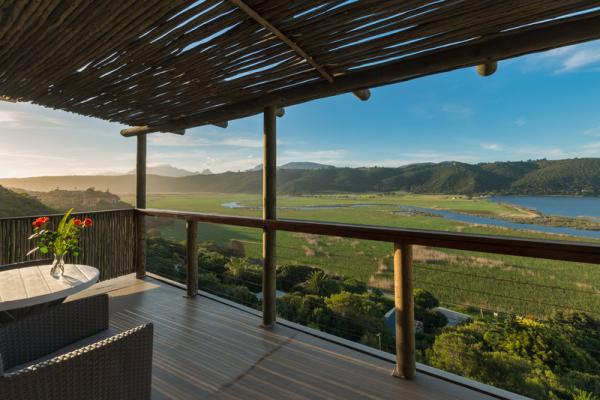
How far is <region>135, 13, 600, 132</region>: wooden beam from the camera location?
1.60 metres

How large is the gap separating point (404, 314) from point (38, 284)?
107 inches

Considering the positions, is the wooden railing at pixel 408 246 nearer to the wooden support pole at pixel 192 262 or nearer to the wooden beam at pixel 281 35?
the wooden support pole at pixel 192 262

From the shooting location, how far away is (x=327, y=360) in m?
2.32

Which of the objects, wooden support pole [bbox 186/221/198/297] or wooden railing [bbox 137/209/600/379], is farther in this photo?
wooden support pole [bbox 186/221/198/297]

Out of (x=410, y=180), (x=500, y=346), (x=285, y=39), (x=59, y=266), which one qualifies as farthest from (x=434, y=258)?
(x=59, y=266)

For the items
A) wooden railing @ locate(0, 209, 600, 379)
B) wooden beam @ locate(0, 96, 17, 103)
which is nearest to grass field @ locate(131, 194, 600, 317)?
wooden railing @ locate(0, 209, 600, 379)

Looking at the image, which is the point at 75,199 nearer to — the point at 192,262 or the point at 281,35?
the point at 192,262

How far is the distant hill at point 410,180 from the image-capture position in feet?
20.3

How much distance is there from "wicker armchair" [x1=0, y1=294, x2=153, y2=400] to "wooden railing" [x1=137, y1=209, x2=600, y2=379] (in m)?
1.47

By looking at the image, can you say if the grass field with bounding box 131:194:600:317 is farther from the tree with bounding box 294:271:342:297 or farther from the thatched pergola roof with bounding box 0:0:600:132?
the thatched pergola roof with bounding box 0:0:600:132

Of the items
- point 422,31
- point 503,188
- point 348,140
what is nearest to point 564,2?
point 422,31

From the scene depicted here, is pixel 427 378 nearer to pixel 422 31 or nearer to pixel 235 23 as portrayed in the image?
pixel 422 31

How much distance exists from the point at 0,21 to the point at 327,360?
10.9ft

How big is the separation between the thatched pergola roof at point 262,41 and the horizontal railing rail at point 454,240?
1133 millimetres
